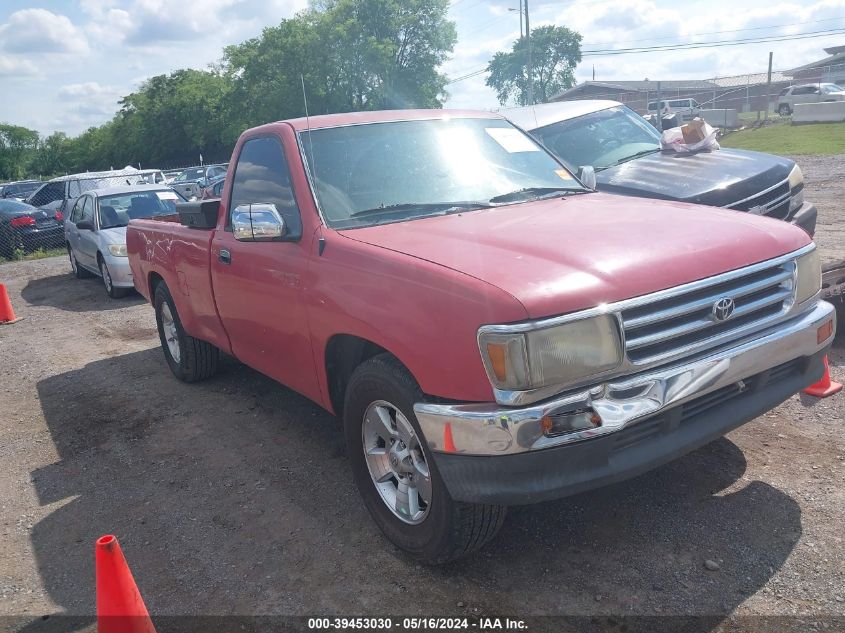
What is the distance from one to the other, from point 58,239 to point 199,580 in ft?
59.6

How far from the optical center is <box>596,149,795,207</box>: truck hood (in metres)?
6.29

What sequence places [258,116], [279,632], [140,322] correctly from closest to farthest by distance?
1. [279,632]
2. [140,322]
3. [258,116]

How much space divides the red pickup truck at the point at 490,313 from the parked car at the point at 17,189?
26008mm

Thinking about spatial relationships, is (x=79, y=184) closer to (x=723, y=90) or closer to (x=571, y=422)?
(x=571, y=422)

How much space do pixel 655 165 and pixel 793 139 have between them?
74.2 feet

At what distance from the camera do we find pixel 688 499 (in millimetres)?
3664

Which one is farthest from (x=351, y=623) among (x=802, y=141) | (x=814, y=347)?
(x=802, y=141)

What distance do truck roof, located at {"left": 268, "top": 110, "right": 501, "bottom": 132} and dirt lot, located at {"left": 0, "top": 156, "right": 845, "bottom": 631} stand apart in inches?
80.0

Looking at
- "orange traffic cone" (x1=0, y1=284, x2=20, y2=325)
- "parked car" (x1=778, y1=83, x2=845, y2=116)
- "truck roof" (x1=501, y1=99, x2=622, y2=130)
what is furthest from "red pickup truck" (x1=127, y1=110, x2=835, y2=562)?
"parked car" (x1=778, y1=83, x2=845, y2=116)

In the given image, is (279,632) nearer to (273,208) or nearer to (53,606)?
(53,606)

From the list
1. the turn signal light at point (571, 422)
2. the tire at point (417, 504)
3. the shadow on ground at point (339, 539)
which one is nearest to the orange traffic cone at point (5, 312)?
the shadow on ground at point (339, 539)

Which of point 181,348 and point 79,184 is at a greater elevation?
point 79,184

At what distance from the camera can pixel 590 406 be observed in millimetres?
2732

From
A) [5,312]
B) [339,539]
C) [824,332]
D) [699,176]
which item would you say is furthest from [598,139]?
[5,312]
